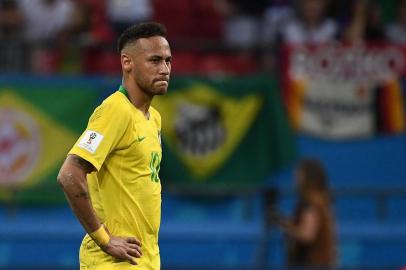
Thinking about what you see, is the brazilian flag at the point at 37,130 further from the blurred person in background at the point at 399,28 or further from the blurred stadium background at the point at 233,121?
the blurred person in background at the point at 399,28

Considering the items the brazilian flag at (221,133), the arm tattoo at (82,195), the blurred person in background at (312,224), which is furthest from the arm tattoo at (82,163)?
the brazilian flag at (221,133)

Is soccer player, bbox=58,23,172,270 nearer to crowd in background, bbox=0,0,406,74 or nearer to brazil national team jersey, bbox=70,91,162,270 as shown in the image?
brazil national team jersey, bbox=70,91,162,270

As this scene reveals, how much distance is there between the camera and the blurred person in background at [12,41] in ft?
38.7

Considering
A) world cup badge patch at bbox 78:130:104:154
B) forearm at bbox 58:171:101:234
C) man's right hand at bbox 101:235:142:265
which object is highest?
world cup badge patch at bbox 78:130:104:154

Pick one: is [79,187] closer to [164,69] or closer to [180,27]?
[164,69]

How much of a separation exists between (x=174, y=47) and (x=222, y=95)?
2.37 feet

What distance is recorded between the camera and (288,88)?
11.7 meters

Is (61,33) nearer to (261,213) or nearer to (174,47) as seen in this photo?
(174,47)

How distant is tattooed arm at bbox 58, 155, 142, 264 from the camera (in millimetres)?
5738

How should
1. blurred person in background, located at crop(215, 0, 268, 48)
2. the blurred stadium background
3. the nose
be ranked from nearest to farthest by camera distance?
the nose, the blurred stadium background, blurred person in background, located at crop(215, 0, 268, 48)

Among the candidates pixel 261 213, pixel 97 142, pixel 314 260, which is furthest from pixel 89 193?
pixel 261 213

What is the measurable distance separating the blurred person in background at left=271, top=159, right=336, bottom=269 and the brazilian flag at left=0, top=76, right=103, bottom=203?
256cm

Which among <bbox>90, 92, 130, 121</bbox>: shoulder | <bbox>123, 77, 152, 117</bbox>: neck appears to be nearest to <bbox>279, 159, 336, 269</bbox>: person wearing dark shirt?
<bbox>123, 77, 152, 117</bbox>: neck

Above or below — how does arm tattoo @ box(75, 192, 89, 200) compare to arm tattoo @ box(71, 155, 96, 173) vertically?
below
